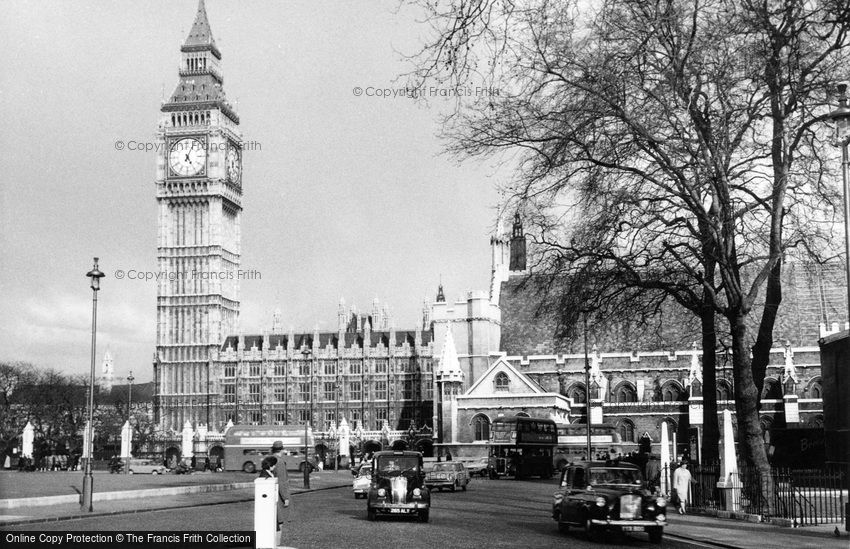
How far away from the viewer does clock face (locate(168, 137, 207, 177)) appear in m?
120

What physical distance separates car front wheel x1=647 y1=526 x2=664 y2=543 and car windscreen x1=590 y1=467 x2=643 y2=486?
1.22 meters

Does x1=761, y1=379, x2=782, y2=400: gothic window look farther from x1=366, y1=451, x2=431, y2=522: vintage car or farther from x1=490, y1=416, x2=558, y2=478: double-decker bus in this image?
x1=366, y1=451, x2=431, y2=522: vintage car

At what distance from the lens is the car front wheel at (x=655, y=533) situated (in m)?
19.9

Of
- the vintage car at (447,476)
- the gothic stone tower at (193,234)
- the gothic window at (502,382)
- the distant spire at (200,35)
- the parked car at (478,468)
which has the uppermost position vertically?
the distant spire at (200,35)

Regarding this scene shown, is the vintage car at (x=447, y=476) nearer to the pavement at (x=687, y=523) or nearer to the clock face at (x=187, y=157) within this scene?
the pavement at (x=687, y=523)

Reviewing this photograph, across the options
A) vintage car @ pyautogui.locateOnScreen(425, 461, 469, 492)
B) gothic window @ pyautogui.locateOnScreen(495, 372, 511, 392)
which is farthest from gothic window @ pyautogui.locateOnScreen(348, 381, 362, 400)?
vintage car @ pyautogui.locateOnScreen(425, 461, 469, 492)

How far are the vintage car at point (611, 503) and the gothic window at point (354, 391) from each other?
300 feet

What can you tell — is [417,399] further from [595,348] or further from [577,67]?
[577,67]

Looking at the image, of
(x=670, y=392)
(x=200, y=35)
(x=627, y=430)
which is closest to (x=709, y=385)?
(x=627, y=430)

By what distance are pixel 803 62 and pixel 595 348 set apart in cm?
6203

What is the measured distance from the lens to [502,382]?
78.9 meters

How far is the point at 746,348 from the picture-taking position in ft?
83.2

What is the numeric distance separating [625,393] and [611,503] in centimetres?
6415

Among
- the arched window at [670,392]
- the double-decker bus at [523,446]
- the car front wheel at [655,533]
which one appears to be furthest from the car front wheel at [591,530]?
the arched window at [670,392]
